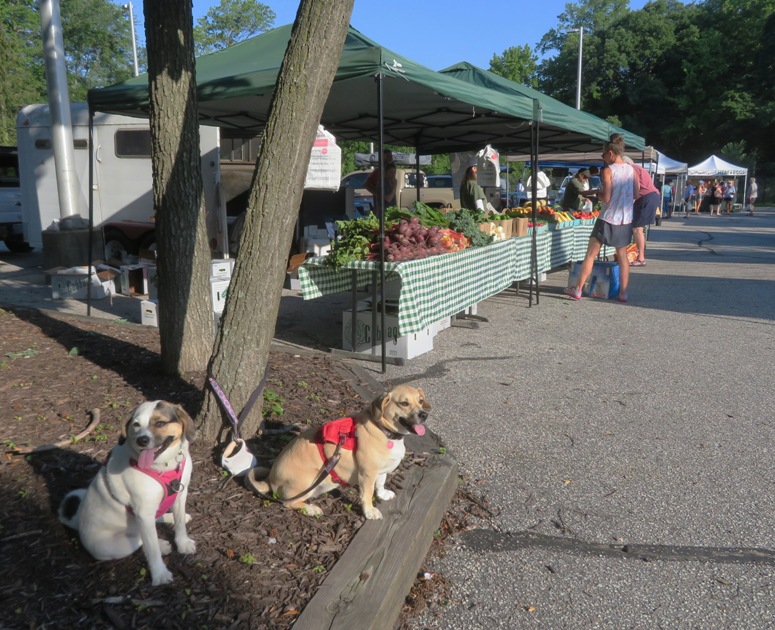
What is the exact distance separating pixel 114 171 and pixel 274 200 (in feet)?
33.8

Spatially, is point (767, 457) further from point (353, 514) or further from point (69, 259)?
point (69, 259)

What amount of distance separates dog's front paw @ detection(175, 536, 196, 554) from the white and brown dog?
0.07 meters

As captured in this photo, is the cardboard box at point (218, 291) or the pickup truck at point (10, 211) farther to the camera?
the pickup truck at point (10, 211)

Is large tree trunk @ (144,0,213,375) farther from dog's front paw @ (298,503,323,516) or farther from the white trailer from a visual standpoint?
the white trailer

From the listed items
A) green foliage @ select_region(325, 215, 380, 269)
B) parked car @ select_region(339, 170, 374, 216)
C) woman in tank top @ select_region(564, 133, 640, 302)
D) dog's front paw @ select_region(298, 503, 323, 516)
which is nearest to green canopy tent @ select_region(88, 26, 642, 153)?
woman in tank top @ select_region(564, 133, 640, 302)

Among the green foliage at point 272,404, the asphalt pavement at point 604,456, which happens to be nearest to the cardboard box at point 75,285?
the asphalt pavement at point 604,456

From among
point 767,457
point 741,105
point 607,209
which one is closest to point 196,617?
point 767,457

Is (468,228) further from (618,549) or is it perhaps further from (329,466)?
(329,466)

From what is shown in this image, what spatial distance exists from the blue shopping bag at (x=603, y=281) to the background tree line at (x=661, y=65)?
4386 cm

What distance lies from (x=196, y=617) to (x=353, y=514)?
1022 millimetres

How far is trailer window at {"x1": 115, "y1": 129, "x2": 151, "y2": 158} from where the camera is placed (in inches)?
491

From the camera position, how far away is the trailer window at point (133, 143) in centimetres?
1246

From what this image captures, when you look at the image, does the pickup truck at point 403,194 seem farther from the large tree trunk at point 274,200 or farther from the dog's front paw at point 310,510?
the dog's front paw at point 310,510

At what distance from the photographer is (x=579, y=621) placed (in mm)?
2820
